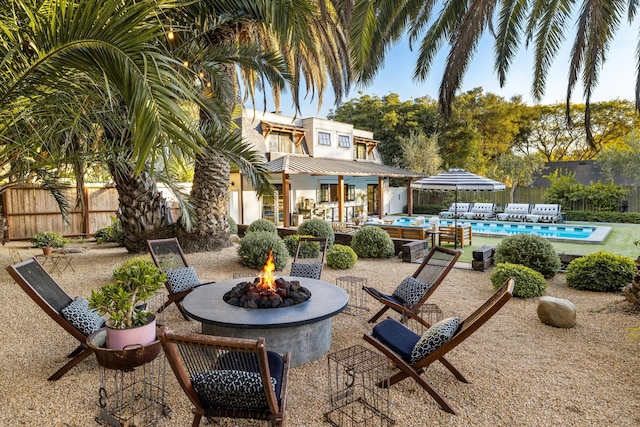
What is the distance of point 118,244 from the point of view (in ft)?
41.1

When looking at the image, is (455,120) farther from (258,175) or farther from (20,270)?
(20,270)

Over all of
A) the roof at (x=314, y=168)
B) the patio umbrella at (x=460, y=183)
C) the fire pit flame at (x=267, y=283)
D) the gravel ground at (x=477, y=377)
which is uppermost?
the roof at (x=314, y=168)

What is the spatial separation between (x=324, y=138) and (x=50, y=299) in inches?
787

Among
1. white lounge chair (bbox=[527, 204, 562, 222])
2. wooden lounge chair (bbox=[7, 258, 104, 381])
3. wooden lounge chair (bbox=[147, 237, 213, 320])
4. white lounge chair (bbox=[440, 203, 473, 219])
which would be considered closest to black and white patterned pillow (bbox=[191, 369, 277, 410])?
wooden lounge chair (bbox=[7, 258, 104, 381])

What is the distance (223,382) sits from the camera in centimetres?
267

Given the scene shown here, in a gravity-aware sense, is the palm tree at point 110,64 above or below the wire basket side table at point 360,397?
above

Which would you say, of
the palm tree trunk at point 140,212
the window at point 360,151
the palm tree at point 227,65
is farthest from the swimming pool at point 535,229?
the palm tree trunk at point 140,212

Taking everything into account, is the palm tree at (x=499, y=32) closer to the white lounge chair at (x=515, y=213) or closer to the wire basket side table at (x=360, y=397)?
the wire basket side table at (x=360, y=397)

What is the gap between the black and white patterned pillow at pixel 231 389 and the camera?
2.63m

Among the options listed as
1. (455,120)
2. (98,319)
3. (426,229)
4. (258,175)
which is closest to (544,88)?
(258,175)

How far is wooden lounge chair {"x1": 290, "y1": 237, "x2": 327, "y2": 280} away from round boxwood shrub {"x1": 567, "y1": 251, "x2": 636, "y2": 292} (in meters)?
4.69

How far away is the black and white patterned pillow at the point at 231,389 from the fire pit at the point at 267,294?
5.53 ft

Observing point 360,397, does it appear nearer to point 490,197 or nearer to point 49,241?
point 49,241

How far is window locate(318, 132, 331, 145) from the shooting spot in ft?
74.4
